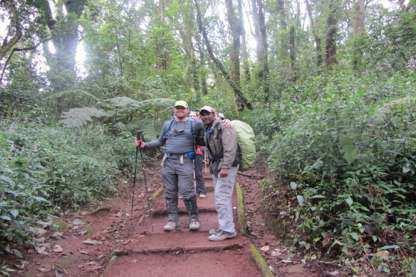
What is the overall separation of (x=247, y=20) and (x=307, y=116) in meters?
21.4

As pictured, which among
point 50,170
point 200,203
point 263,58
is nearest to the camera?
point 50,170

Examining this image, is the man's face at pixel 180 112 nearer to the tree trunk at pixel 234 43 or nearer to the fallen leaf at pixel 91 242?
the fallen leaf at pixel 91 242

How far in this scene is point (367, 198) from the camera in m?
4.69

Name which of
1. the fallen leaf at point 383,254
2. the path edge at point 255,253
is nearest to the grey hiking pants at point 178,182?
the path edge at point 255,253

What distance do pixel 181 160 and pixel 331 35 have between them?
9.80 m

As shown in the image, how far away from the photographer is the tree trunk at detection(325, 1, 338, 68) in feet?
44.2

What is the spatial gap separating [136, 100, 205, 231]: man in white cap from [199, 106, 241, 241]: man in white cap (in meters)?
0.46

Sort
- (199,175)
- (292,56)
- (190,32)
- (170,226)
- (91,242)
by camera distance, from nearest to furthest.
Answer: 1. (91,242)
2. (170,226)
3. (199,175)
4. (292,56)
5. (190,32)

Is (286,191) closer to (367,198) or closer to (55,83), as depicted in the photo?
(367,198)

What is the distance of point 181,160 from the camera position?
5.87 m

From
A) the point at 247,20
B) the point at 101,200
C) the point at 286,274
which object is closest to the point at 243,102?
the point at 101,200

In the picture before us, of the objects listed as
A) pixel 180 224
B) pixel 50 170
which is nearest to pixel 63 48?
pixel 50 170

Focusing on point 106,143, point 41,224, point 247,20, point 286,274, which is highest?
point 247,20

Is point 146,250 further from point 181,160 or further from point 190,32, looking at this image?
point 190,32
